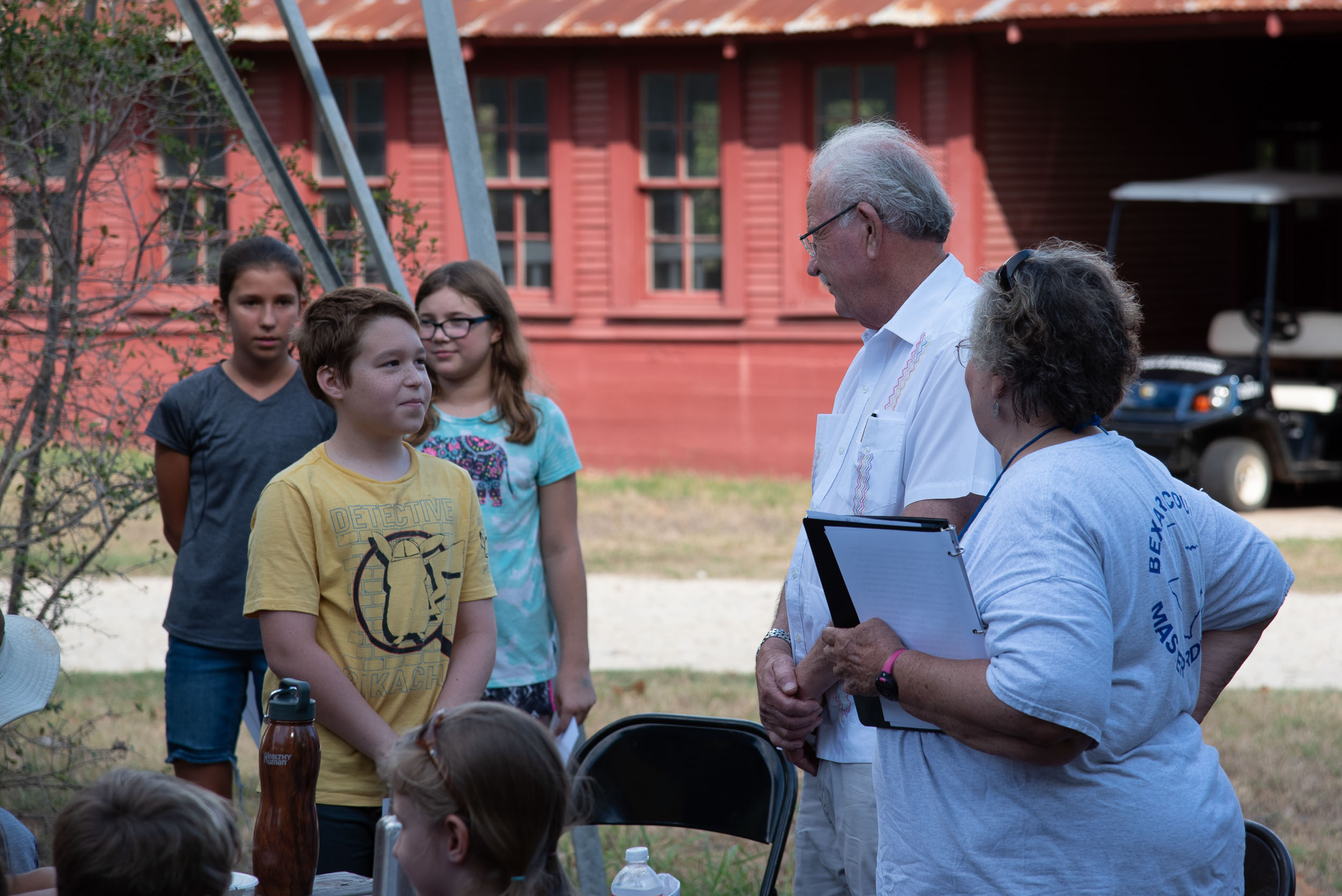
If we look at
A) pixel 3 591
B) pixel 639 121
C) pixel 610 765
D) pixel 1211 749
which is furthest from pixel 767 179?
pixel 1211 749

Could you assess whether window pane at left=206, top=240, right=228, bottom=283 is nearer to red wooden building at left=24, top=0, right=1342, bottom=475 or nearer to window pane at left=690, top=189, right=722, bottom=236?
red wooden building at left=24, top=0, right=1342, bottom=475

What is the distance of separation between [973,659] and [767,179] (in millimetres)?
11568

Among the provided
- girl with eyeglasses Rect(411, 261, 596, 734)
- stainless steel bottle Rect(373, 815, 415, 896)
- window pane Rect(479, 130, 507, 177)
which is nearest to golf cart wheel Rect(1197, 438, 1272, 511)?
window pane Rect(479, 130, 507, 177)

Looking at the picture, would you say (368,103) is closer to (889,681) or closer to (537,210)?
(537,210)

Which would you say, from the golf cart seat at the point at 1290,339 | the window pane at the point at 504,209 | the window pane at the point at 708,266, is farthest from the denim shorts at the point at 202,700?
the window pane at the point at 504,209

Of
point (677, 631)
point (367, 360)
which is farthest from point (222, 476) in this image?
point (677, 631)

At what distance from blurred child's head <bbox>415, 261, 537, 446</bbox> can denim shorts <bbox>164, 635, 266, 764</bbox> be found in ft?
2.96

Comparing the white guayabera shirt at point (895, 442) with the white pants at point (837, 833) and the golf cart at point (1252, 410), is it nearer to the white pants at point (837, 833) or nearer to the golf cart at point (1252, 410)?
the white pants at point (837, 833)

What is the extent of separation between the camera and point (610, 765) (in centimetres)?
328

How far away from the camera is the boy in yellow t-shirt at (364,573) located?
9.34 feet

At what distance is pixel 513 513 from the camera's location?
3635 mm

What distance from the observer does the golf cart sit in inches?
440

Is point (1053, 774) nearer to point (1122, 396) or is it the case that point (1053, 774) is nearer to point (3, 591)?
point (1122, 396)

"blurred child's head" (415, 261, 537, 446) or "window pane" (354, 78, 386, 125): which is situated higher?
"window pane" (354, 78, 386, 125)
